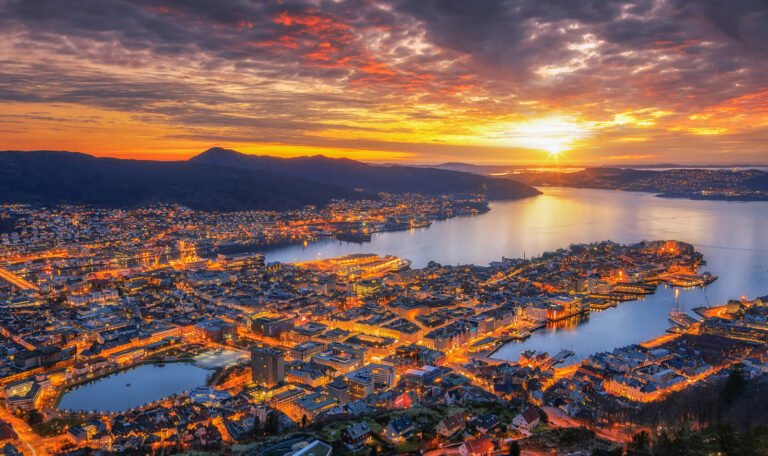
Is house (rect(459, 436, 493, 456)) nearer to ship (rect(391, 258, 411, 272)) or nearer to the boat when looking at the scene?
the boat

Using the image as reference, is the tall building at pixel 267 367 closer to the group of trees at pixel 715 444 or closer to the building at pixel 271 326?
the building at pixel 271 326

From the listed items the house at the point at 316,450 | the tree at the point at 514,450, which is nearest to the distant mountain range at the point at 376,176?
the tree at the point at 514,450

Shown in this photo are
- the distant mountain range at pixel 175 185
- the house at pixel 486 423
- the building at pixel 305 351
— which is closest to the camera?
the house at pixel 486 423

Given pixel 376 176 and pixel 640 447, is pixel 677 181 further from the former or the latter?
pixel 640 447

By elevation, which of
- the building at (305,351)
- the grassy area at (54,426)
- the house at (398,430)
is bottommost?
the grassy area at (54,426)

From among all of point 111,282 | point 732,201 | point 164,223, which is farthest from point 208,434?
point 732,201

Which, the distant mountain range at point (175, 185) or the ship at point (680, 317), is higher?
the distant mountain range at point (175, 185)

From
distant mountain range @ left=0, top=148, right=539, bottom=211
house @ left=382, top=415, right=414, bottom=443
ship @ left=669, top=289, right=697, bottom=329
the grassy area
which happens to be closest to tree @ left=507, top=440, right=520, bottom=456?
house @ left=382, top=415, right=414, bottom=443
